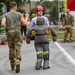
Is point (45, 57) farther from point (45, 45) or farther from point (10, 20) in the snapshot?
point (10, 20)

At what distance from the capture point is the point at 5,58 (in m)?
13.1

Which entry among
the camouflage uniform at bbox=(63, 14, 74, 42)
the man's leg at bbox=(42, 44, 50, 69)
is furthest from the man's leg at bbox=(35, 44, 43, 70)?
the camouflage uniform at bbox=(63, 14, 74, 42)

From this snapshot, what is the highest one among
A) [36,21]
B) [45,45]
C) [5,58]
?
[36,21]

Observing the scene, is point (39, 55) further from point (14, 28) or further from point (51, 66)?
point (14, 28)

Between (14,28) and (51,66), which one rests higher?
(14,28)

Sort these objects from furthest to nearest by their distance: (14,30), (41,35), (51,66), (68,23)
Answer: (68,23) → (51,66) → (41,35) → (14,30)

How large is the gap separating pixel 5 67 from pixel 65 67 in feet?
5.96

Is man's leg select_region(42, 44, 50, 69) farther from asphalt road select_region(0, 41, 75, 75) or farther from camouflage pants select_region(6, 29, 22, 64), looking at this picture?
camouflage pants select_region(6, 29, 22, 64)

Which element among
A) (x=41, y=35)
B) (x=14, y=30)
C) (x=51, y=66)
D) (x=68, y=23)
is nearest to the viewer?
(x=14, y=30)

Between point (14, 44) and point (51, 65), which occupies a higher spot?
point (14, 44)

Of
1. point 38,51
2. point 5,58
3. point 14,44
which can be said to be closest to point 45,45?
point 38,51

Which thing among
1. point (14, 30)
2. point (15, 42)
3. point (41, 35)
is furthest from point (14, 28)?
point (41, 35)

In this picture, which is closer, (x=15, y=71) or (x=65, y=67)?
(x=15, y=71)

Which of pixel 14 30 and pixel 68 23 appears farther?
pixel 68 23
